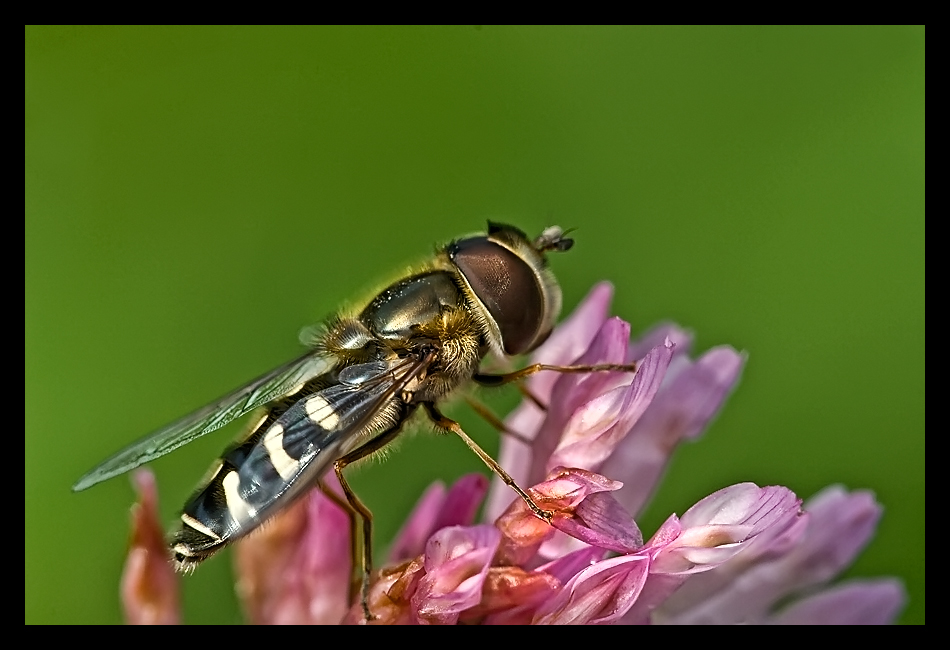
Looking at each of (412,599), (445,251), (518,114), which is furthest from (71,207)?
(412,599)

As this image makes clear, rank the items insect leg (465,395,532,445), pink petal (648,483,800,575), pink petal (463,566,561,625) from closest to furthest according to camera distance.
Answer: pink petal (648,483,800,575), pink petal (463,566,561,625), insect leg (465,395,532,445)

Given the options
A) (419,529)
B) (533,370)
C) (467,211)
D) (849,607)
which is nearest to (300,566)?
(419,529)

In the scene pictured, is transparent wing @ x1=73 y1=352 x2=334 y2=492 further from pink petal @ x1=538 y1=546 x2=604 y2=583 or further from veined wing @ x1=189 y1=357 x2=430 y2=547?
pink petal @ x1=538 y1=546 x2=604 y2=583

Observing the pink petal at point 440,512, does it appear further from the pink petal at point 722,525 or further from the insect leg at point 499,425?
the pink petal at point 722,525

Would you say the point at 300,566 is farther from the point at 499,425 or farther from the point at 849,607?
the point at 849,607

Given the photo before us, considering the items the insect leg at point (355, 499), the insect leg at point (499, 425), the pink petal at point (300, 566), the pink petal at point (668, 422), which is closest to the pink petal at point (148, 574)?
the pink petal at point (300, 566)

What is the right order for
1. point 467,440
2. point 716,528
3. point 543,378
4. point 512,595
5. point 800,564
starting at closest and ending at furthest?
1. point 716,528
2. point 512,595
3. point 467,440
4. point 800,564
5. point 543,378

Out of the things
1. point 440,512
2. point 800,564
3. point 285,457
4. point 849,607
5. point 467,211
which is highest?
point 467,211

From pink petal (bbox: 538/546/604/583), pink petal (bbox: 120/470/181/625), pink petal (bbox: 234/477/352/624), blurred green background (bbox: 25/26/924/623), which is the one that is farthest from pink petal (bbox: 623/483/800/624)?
blurred green background (bbox: 25/26/924/623)
